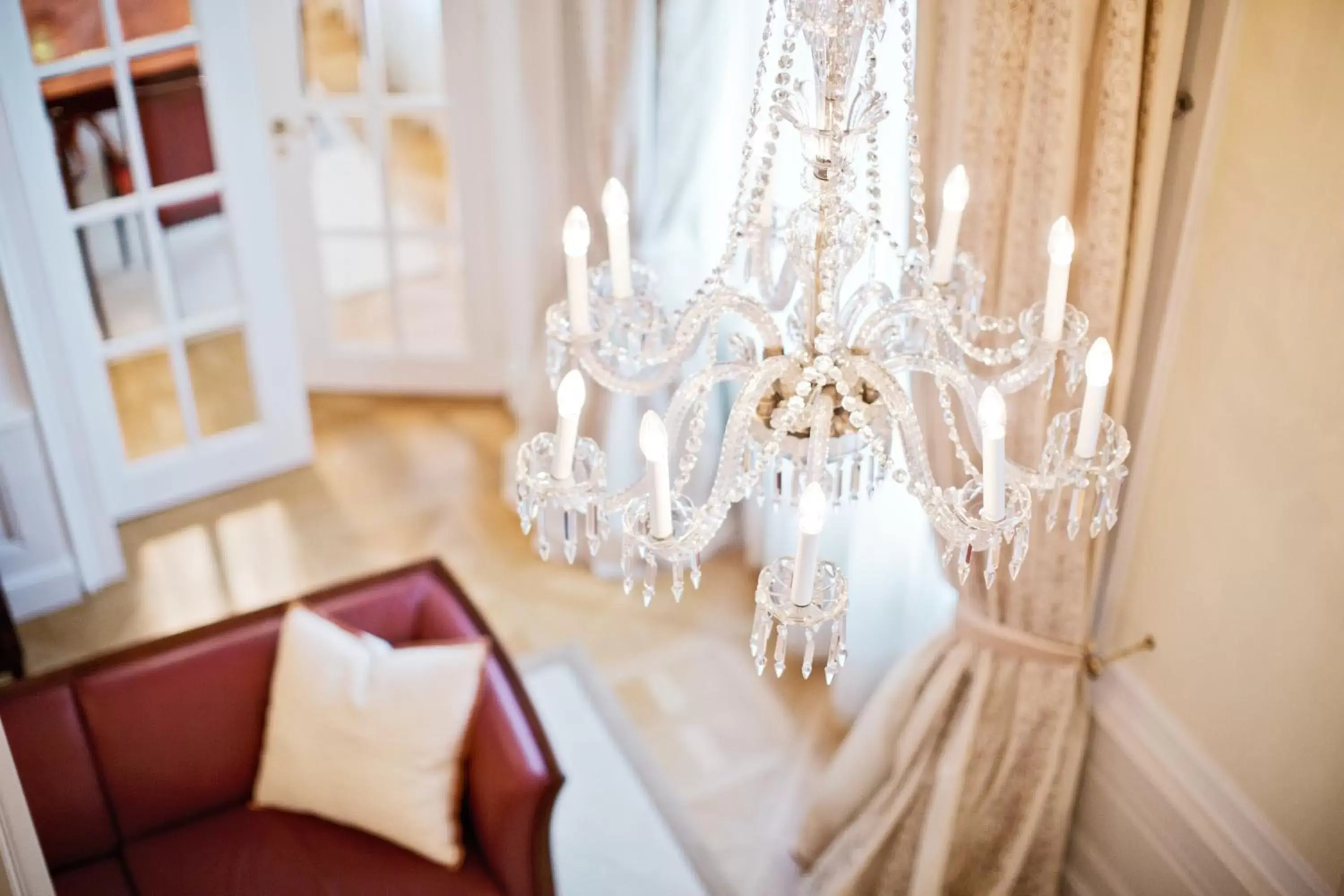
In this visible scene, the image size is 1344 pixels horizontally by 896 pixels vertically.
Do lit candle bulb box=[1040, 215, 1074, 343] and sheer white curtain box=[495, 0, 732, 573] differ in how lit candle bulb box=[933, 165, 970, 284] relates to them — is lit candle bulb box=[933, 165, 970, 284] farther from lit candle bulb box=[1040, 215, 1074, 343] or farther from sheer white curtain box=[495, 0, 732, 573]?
sheer white curtain box=[495, 0, 732, 573]

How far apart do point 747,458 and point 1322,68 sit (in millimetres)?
1057

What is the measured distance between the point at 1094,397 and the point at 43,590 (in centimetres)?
319

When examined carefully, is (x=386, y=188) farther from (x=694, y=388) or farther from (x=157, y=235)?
(x=694, y=388)

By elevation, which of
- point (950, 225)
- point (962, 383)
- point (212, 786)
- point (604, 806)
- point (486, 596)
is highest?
point (950, 225)

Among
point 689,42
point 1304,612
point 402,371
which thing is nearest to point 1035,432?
point 1304,612

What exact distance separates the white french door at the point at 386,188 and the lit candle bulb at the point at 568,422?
9.45 ft

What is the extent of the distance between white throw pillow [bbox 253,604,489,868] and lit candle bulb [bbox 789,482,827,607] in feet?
4.45

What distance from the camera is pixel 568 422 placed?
1.51m

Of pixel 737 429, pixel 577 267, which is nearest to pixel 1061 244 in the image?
pixel 737 429

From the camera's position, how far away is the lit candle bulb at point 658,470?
1456 millimetres

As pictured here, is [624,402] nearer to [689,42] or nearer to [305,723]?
[689,42]

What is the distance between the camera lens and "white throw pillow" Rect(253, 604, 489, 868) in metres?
2.64

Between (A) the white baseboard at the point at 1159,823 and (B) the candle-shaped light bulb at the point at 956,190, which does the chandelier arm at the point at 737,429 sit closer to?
(B) the candle-shaped light bulb at the point at 956,190

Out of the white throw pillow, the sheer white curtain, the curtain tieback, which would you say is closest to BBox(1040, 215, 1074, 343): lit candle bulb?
the curtain tieback
